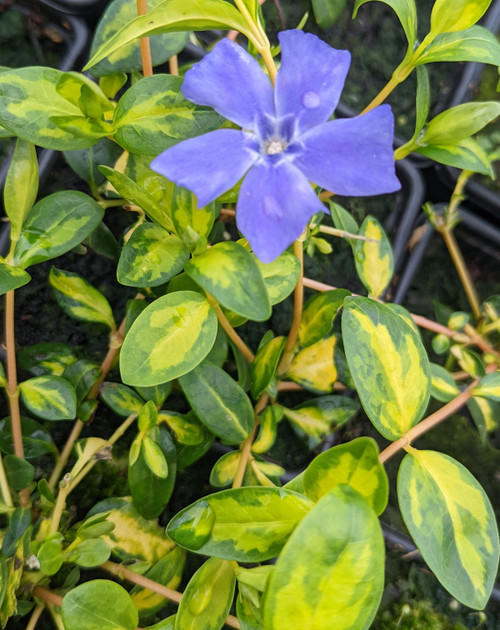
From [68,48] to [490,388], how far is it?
37.5 inches

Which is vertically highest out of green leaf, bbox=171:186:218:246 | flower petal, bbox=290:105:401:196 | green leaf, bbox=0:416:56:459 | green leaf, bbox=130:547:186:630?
flower petal, bbox=290:105:401:196

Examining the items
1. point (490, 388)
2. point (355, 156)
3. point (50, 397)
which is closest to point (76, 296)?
point (50, 397)

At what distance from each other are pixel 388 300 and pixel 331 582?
830 mm

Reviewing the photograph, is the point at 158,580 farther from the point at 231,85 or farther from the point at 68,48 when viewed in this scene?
the point at 68,48

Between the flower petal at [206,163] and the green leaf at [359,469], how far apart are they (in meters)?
0.26

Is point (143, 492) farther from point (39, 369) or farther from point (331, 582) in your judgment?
point (331, 582)

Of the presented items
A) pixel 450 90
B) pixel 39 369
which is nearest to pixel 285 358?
pixel 39 369

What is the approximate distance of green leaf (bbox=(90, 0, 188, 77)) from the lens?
773 millimetres

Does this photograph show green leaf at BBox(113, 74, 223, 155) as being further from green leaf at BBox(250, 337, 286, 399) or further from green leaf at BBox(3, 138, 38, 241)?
green leaf at BBox(250, 337, 286, 399)

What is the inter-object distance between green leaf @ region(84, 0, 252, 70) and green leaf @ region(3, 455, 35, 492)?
1.70 ft

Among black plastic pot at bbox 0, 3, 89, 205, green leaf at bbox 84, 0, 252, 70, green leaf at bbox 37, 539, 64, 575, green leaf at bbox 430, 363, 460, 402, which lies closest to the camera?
green leaf at bbox 84, 0, 252, 70

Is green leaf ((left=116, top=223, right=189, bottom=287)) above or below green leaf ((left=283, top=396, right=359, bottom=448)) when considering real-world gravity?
above

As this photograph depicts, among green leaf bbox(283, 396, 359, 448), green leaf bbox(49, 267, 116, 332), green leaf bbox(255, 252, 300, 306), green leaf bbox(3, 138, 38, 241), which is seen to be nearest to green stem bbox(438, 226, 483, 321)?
green leaf bbox(283, 396, 359, 448)

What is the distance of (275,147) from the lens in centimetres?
60
